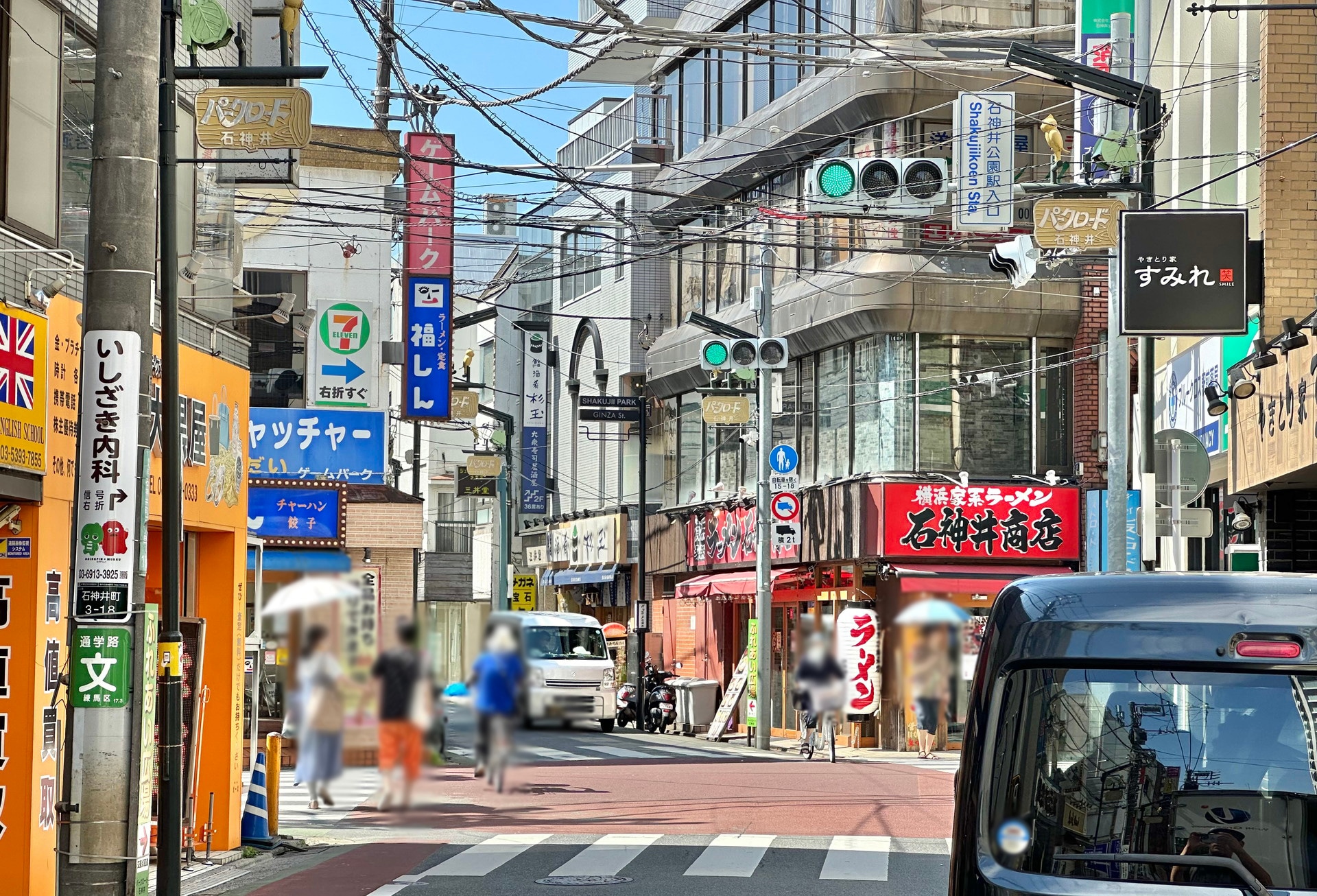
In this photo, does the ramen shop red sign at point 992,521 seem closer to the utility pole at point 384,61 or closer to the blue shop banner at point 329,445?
the blue shop banner at point 329,445

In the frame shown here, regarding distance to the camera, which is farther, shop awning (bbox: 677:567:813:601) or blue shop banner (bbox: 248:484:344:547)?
shop awning (bbox: 677:567:813:601)

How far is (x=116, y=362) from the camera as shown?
930 centimetres

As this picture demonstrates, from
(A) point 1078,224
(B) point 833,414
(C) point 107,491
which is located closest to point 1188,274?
(A) point 1078,224

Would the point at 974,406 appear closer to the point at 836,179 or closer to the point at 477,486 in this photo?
the point at 836,179

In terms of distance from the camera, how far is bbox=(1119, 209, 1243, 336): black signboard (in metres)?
17.9

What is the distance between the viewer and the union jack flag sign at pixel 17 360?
11.3m

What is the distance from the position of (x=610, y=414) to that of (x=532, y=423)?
29.5ft

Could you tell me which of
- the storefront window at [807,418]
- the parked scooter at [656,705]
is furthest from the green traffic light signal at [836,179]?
the parked scooter at [656,705]

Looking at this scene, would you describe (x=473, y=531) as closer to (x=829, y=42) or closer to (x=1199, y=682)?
(x=1199, y=682)

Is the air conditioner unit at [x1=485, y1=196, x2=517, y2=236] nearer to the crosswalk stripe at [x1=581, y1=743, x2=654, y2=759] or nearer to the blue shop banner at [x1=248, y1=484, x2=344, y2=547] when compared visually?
the blue shop banner at [x1=248, y1=484, x2=344, y2=547]

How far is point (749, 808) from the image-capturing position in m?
21.1

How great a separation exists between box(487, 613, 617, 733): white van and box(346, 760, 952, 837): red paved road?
38.2 ft

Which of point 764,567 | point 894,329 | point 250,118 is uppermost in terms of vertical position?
point 894,329

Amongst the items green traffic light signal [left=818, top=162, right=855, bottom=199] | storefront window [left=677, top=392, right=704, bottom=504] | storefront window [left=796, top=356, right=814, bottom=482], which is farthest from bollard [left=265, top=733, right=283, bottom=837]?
storefront window [left=677, top=392, right=704, bottom=504]
